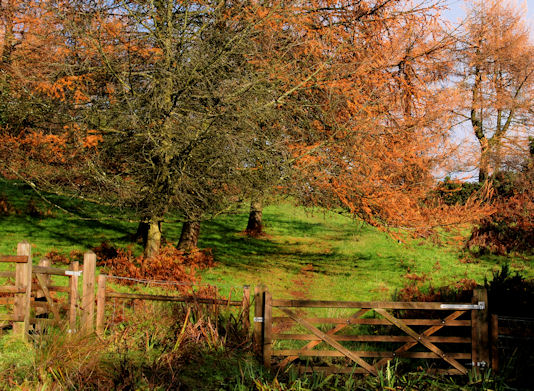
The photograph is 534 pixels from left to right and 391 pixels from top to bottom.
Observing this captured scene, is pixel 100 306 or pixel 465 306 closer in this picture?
pixel 465 306

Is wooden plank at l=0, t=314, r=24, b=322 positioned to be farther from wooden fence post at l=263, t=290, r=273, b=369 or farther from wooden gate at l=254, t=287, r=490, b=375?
wooden fence post at l=263, t=290, r=273, b=369

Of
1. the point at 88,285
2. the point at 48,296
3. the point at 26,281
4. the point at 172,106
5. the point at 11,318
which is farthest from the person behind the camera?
the point at 172,106

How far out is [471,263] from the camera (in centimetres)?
2020

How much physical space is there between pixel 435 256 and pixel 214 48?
12.9 meters

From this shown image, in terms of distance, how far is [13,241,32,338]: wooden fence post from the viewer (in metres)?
8.97

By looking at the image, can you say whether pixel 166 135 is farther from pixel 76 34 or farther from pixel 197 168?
pixel 76 34

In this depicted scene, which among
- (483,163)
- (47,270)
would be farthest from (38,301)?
(483,163)

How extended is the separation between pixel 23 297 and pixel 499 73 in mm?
26867

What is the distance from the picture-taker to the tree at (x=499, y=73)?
27109mm

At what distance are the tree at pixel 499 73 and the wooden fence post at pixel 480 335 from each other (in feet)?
64.0

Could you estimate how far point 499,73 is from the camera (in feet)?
94.5

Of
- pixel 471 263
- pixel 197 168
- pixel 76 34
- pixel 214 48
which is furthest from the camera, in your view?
pixel 471 263

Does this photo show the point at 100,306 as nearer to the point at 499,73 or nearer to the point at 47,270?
the point at 47,270

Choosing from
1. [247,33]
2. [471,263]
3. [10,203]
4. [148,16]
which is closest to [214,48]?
[247,33]
